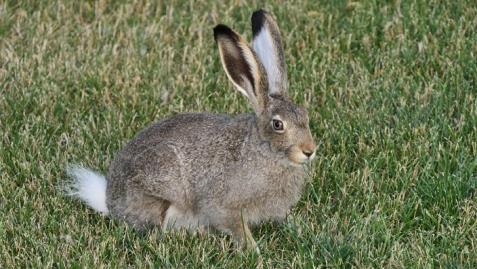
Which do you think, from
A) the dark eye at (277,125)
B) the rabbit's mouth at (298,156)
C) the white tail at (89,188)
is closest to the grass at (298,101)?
the white tail at (89,188)

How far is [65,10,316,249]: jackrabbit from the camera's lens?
4527 mm

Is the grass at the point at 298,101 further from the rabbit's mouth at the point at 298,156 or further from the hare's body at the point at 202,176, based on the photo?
the rabbit's mouth at the point at 298,156

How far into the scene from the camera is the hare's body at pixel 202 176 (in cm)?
456

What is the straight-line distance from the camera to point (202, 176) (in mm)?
4656

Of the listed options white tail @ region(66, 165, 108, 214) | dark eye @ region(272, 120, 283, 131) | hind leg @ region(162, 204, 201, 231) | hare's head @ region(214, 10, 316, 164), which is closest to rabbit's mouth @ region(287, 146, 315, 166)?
hare's head @ region(214, 10, 316, 164)

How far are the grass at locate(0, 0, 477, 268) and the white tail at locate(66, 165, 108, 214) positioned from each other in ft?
0.18

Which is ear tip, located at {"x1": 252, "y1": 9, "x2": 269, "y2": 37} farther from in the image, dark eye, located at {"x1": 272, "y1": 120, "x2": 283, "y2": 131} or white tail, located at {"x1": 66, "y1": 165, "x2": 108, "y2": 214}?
white tail, located at {"x1": 66, "y1": 165, "x2": 108, "y2": 214}

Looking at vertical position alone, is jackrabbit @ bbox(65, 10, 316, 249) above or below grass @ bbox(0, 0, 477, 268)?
above

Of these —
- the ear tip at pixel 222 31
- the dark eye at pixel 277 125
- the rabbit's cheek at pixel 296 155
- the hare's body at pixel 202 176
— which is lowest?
the hare's body at pixel 202 176

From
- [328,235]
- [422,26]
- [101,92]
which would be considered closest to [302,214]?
[328,235]

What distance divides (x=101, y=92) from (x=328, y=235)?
6.74 feet

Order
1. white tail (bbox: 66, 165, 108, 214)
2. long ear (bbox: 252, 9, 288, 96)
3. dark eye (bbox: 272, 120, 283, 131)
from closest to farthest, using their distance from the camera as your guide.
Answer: dark eye (bbox: 272, 120, 283, 131) < long ear (bbox: 252, 9, 288, 96) < white tail (bbox: 66, 165, 108, 214)

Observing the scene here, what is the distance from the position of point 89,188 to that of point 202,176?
2.11 ft

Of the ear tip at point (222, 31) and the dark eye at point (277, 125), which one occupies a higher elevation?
the ear tip at point (222, 31)
